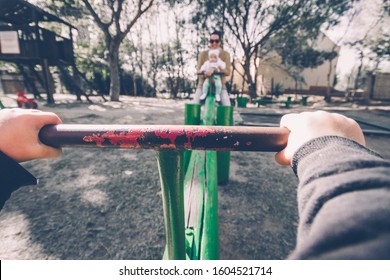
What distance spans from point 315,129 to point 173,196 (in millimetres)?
483

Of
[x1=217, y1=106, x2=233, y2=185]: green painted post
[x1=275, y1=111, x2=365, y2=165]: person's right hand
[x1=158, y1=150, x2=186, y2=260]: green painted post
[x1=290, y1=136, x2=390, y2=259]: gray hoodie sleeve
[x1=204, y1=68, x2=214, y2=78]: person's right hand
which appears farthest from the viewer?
[x1=204, y1=68, x2=214, y2=78]: person's right hand

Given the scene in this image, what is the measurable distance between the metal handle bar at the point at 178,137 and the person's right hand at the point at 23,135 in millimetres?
60

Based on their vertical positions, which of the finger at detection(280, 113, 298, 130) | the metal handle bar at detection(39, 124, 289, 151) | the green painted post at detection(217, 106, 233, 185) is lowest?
the green painted post at detection(217, 106, 233, 185)

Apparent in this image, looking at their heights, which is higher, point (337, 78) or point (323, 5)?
point (323, 5)

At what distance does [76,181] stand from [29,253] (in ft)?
4.17

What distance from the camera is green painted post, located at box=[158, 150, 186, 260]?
0.77m

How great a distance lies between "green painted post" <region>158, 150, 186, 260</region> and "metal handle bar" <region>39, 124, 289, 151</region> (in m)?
0.15

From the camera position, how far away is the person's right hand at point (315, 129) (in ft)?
1.95

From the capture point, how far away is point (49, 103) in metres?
10.6

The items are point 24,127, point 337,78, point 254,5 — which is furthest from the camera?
point 337,78

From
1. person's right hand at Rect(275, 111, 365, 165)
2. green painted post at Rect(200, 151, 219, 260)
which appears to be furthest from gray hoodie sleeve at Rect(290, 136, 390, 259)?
green painted post at Rect(200, 151, 219, 260)

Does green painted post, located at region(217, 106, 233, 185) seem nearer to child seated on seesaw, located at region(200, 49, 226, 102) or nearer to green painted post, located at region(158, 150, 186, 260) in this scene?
child seated on seesaw, located at region(200, 49, 226, 102)

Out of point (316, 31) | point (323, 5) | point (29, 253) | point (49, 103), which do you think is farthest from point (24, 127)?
point (316, 31)
